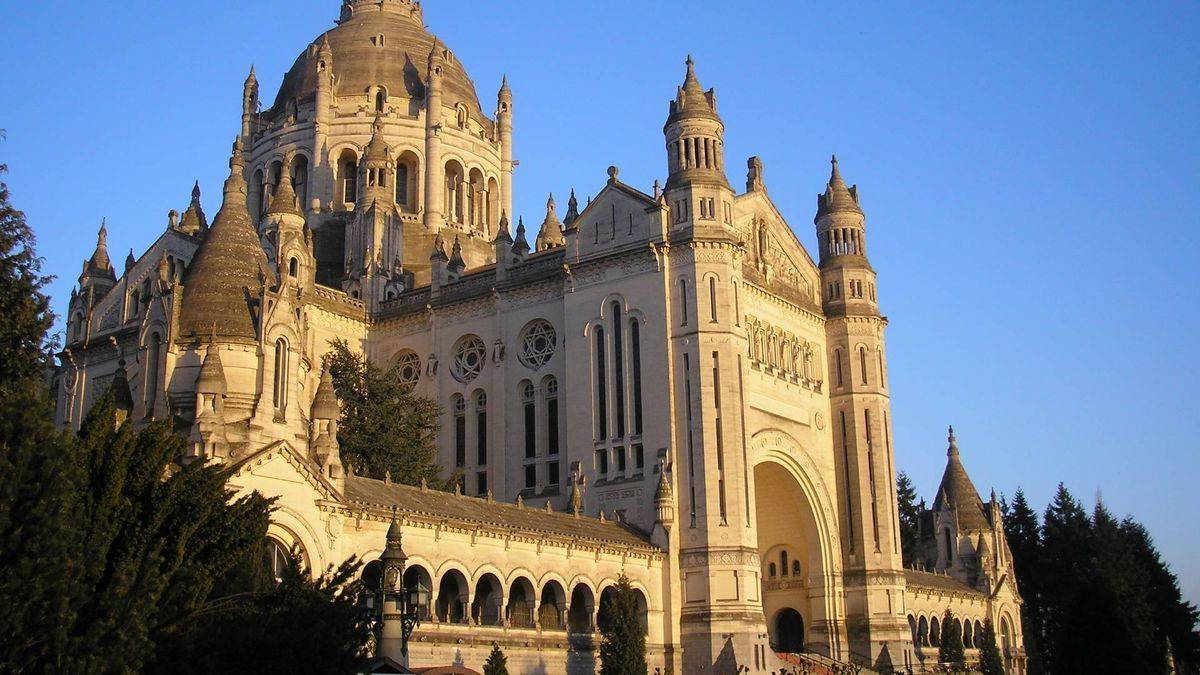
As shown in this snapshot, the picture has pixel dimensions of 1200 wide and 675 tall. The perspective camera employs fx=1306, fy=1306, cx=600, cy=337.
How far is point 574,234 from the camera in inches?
2195

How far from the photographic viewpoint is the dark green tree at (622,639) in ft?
138

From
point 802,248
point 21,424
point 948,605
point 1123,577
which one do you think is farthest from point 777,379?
point 21,424

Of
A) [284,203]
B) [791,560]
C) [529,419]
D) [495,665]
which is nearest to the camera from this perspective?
[495,665]

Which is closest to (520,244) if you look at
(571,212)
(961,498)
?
(571,212)

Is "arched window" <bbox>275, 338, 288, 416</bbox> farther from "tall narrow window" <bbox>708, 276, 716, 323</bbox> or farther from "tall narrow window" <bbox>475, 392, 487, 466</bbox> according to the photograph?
"tall narrow window" <bbox>475, 392, 487, 466</bbox>

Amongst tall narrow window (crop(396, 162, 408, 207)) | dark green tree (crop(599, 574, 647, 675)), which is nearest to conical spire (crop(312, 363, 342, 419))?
dark green tree (crop(599, 574, 647, 675))

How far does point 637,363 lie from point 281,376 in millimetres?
17630

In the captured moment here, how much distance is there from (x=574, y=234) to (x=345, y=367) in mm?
11281

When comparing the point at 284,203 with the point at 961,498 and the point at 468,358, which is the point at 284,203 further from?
the point at 961,498

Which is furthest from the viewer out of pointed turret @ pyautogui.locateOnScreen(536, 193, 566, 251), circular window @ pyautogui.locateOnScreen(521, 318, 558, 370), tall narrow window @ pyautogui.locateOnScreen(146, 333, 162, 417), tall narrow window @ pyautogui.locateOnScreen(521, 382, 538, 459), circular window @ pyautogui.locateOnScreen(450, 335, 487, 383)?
pointed turret @ pyautogui.locateOnScreen(536, 193, 566, 251)

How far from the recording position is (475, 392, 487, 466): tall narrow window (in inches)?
2276

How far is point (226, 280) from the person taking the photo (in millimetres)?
40281

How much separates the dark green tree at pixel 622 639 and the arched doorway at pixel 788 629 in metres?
19.2

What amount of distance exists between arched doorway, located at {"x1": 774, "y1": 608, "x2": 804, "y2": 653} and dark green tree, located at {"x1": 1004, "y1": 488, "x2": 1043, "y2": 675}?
103 ft
